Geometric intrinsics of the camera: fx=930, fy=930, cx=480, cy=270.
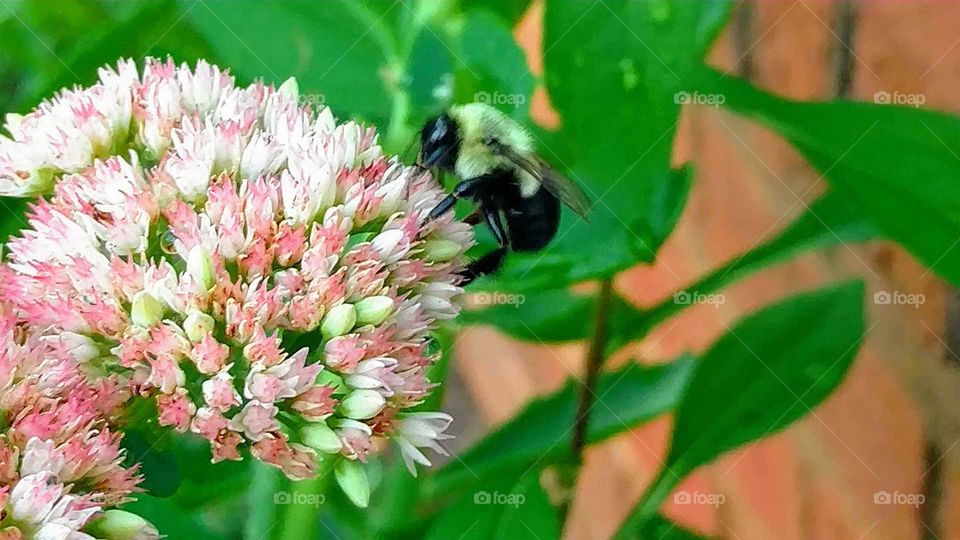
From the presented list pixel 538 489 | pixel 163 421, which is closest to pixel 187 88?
pixel 163 421

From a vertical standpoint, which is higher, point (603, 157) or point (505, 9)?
point (505, 9)

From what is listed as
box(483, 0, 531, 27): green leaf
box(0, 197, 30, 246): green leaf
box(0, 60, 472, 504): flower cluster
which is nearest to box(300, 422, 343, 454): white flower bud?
box(0, 60, 472, 504): flower cluster

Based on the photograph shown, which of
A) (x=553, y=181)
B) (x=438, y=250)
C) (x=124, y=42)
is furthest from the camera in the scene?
(x=124, y=42)

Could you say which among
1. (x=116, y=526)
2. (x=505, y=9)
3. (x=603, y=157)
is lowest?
(x=116, y=526)

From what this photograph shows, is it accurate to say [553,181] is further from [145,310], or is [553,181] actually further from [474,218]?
[145,310]

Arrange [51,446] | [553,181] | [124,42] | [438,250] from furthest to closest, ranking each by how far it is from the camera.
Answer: [124,42]
[553,181]
[438,250]
[51,446]
